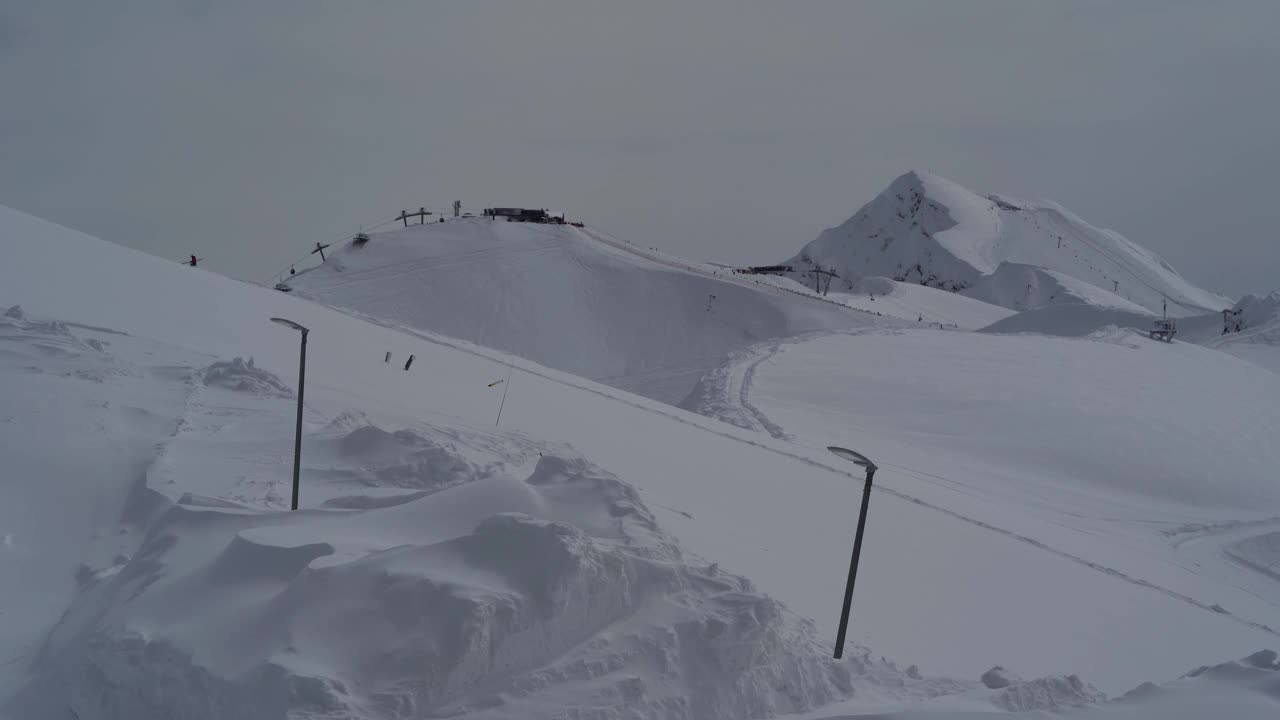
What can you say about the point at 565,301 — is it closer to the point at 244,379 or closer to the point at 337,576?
the point at 244,379

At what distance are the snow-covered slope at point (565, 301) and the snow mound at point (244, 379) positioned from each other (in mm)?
17437

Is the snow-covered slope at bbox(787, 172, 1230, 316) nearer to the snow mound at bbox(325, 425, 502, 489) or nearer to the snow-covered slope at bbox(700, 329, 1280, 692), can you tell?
the snow-covered slope at bbox(700, 329, 1280, 692)

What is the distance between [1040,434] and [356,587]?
605 inches

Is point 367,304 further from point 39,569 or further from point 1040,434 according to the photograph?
point 39,569

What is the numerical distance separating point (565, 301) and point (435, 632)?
26495 millimetres

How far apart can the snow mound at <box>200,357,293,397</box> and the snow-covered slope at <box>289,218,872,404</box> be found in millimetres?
17437

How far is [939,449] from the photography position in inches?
654

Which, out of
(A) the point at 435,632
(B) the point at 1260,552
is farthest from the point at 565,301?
(A) the point at 435,632

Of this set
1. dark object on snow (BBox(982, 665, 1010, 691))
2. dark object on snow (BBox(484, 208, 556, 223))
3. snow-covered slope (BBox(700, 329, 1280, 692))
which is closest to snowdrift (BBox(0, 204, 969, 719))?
dark object on snow (BBox(982, 665, 1010, 691))

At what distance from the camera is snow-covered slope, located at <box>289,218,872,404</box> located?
28.8m

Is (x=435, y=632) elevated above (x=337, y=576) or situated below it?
below

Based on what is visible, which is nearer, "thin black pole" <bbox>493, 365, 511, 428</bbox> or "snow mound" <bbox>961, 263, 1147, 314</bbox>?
"thin black pole" <bbox>493, 365, 511, 428</bbox>

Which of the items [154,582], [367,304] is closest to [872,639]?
[154,582]

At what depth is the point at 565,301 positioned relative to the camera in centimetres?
3080
